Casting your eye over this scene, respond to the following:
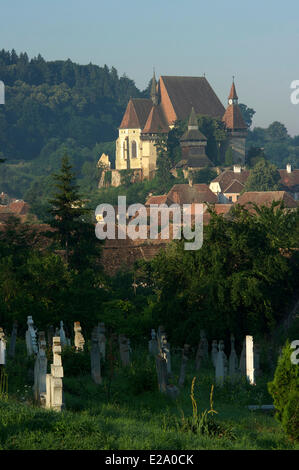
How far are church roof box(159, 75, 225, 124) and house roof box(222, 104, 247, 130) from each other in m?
5.07

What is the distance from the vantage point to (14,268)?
Answer: 25.1 m

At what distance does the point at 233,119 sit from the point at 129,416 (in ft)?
452

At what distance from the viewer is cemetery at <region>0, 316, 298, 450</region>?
1147 cm

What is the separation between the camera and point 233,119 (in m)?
149

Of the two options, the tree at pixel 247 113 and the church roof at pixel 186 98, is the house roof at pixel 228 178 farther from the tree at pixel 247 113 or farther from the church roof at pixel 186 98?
the tree at pixel 247 113

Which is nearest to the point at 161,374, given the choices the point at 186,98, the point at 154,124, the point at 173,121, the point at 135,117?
the point at 154,124

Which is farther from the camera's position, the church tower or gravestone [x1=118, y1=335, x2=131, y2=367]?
the church tower

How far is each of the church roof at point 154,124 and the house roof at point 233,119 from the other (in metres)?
8.75

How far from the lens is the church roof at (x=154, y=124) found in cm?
14712

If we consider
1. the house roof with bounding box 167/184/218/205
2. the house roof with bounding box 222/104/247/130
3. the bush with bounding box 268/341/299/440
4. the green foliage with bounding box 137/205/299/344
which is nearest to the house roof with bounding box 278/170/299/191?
the house roof with bounding box 222/104/247/130

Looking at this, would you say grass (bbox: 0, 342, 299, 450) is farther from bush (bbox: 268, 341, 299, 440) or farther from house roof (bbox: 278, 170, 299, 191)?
house roof (bbox: 278, 170, 299, 191)

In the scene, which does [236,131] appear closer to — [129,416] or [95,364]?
[95,364]

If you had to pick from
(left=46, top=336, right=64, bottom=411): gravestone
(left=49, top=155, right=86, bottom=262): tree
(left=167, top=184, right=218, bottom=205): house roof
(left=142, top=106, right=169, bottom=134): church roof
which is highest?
(left=142, top=106, right=169, bottom=134): church roof
